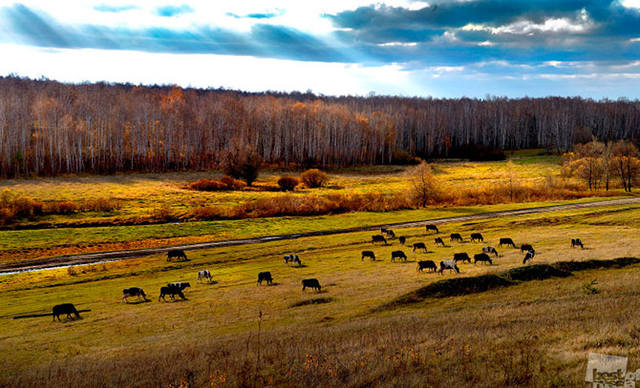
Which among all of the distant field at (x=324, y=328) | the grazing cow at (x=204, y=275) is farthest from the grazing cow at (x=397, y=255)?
the grazing cow at (x=204, y=275)

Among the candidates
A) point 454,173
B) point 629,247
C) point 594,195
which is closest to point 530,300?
point 629,247

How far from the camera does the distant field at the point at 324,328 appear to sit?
12.7 metres

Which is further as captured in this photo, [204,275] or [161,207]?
[161,207]

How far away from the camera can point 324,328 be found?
755 inches

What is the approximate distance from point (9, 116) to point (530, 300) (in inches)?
4985

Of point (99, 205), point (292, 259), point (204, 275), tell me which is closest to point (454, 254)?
point (292, 259)

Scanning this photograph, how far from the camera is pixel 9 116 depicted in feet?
370

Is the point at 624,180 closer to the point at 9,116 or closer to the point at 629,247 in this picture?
the point at 629,247

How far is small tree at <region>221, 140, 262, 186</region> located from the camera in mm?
104312

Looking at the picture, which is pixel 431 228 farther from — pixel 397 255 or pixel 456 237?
pixel 397 255

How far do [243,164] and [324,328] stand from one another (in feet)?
288

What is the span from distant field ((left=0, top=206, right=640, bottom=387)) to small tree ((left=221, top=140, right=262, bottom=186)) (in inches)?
2487

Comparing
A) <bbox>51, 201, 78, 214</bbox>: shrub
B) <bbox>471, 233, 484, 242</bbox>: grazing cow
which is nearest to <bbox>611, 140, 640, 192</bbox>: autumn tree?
<bbox>471, 233, 484, 242</bbox>: grazing cow

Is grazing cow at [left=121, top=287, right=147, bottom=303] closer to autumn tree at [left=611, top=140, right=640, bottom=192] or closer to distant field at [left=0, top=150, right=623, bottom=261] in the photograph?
distant field at [left=0, top=150, right=623, bottom=261]
